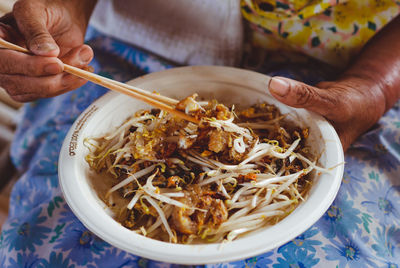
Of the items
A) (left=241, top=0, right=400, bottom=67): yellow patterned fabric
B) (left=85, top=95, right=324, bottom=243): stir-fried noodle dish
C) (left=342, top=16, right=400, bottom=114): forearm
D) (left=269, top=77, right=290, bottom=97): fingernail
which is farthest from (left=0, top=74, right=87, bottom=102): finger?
(left=342, top=16, right=400, bottom=114): forearm

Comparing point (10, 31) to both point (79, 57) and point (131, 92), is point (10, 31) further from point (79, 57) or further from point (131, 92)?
point (131, 92)

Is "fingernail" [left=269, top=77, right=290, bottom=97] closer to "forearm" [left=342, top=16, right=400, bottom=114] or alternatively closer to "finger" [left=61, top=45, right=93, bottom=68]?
"forearm" [left=342, top=16, right=400, bottom=114]

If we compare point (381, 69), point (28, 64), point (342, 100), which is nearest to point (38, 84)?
point (28, 64)

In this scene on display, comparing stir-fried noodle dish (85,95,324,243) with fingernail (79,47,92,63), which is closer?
stir-fried noodle dish (85,95,324,243)

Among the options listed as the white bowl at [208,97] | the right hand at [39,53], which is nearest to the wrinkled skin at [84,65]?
the right hand at [39,53]

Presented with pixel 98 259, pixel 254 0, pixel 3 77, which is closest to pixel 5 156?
pixel 3 77

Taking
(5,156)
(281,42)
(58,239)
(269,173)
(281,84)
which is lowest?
(5,156)

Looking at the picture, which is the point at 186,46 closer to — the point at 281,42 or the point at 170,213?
the point at 281,42
